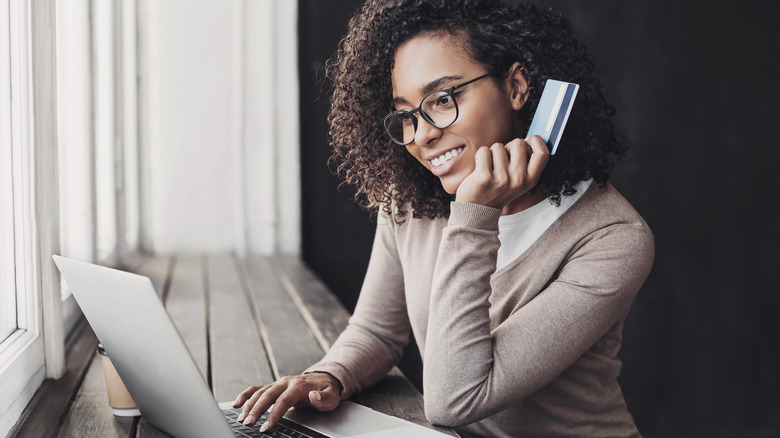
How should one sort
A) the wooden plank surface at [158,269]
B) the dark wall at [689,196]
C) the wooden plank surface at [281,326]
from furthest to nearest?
the dark wall at [689,196], the wooden plank surface at [158,269], the wooden plank surface at [281,326]

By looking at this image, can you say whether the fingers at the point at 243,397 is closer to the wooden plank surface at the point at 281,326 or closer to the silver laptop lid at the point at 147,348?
the silver laptop lid at the point at 147,348

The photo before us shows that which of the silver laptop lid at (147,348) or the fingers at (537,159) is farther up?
the fingers at (537,159)

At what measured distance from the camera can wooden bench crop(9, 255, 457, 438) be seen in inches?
41.4

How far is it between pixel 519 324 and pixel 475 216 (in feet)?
0.59

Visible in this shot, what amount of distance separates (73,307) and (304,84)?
5.74 feet

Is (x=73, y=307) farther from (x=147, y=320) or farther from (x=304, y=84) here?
(x=304, y=84)

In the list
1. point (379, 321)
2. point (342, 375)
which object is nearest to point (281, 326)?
point (379, 321)

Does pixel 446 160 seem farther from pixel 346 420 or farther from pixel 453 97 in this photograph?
pixel 346 420

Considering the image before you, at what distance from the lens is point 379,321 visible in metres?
1.39

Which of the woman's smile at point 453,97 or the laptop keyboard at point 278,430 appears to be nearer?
the laptop keyboard at point 278,430

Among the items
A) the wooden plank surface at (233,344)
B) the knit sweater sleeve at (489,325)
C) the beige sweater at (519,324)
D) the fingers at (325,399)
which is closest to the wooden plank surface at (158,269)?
the wooden plank surface at (233,344)

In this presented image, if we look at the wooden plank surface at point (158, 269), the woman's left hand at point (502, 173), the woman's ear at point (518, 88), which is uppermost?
the woman's ear at point (518, 88)

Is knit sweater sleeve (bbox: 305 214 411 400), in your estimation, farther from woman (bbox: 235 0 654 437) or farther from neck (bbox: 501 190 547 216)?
neck (bbox: 501 190 547 216)

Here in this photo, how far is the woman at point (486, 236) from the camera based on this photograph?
1.05m
